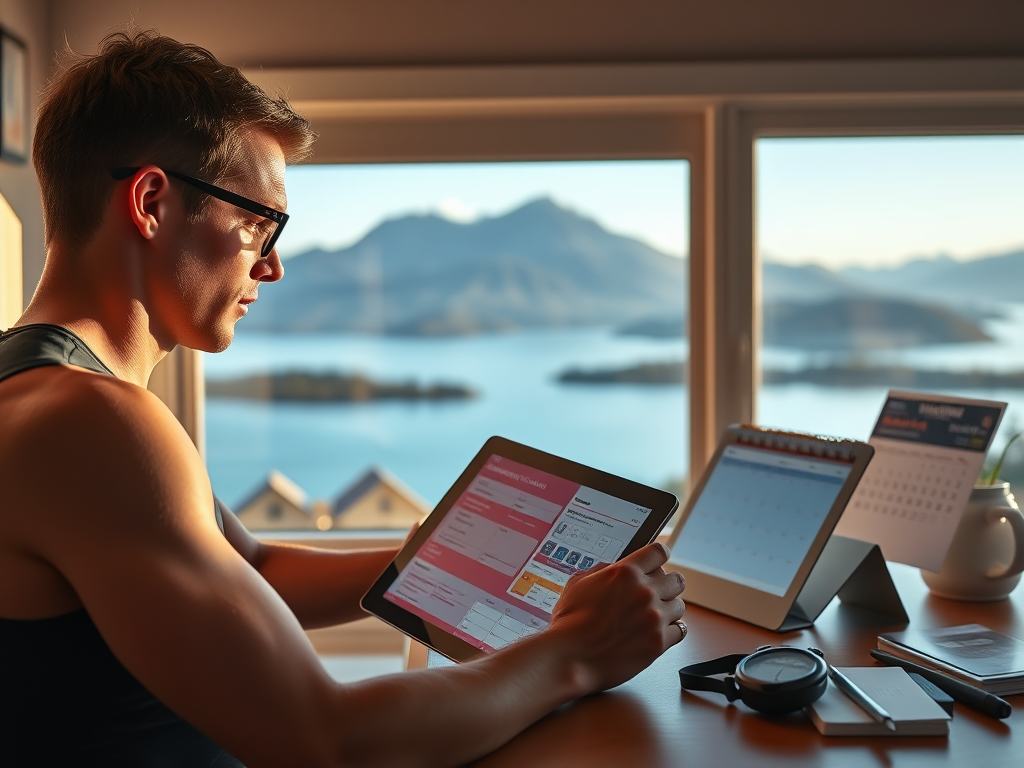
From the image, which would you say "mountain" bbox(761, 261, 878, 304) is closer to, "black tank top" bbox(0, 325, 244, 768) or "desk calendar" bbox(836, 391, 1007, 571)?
"desk calendar" bbox(836, 391, 1007, 571)

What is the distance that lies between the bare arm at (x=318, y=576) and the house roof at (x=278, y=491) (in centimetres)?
94

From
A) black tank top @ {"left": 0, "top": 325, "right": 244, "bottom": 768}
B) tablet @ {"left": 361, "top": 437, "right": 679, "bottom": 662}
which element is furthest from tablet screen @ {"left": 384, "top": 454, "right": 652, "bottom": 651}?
black tank top @ {"left": 0, "top": 325, "right": 244, "bottom": 768}

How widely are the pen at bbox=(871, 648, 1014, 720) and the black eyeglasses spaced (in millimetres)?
924

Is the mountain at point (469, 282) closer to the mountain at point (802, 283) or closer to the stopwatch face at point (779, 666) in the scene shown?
the mountain at point (802, 283)

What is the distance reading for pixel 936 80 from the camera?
213 cm

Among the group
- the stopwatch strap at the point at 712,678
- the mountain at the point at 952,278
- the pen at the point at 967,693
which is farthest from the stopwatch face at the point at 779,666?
the mountain at the point at 952,278

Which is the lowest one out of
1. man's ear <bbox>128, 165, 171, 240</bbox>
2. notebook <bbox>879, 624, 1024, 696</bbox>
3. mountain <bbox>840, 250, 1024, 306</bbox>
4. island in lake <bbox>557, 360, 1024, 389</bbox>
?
notebook <bbox>879, 624, 1024, 696</bbox>

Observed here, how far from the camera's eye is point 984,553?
1.40 meters

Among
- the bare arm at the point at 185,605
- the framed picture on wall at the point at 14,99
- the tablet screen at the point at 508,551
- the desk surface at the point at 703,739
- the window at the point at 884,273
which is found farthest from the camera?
the window at the point at 884,273

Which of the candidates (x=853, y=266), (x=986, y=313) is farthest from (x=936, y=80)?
(x=986, y=313)

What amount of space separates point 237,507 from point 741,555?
1.48 metres

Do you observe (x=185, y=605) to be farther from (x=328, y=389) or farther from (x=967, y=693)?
(x=328, y=389)

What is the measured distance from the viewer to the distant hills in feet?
7.61

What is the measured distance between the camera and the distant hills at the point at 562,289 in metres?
2.32
